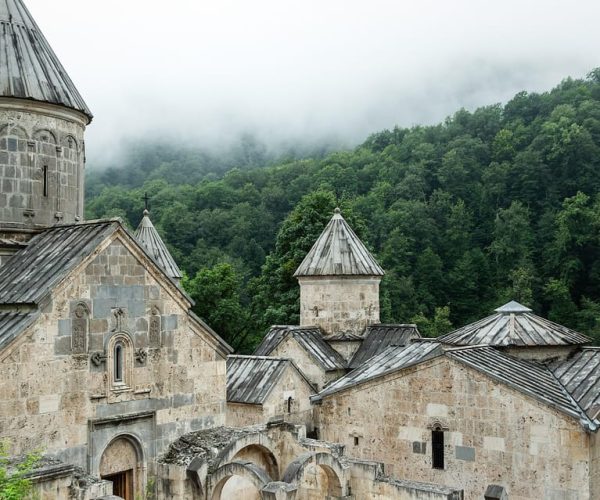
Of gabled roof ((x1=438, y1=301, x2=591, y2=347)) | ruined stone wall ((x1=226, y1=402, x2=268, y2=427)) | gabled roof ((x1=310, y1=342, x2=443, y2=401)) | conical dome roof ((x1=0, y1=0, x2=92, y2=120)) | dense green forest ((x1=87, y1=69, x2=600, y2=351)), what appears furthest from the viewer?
dense green forest ((x1=87, y1=69, x2=600, y2=351))

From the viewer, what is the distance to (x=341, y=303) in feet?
66.9

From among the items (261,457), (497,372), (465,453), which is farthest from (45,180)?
(465,453)

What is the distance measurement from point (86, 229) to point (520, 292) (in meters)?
35.8

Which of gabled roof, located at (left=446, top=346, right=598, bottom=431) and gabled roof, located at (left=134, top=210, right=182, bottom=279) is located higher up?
gabled roof, located at (left=134, top=210, right=182, bottom=279)

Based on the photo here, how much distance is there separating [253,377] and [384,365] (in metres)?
3.34

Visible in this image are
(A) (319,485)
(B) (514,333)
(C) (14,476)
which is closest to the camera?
(C) (14,476)

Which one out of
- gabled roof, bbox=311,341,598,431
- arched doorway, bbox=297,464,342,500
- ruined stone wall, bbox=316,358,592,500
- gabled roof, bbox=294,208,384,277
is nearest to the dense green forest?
gabled roof, bbox=294,208,384,277

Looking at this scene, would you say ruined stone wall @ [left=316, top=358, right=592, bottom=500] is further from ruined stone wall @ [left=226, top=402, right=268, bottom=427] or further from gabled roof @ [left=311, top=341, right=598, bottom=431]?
ruined stone wall @ [left=226, top=402, right=268, bottom=427]

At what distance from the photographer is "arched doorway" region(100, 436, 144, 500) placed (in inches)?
398

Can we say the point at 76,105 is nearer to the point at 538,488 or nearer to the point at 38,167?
the point at 38,167

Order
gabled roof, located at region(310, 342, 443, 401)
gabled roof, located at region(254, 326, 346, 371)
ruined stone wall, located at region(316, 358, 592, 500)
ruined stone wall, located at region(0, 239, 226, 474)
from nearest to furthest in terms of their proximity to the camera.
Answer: ruined stone wall, located at region(0, 239, 226, 474), ruined stone wall, located at region(316, 358, 592, 500), gabled roof, located at region(310, 342, 443, 401), gabled roof, located at region(254, 326, 346, 371)

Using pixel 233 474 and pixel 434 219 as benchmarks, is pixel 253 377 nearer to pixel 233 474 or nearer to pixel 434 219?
pixel 233 474

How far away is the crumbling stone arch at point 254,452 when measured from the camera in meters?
10.7

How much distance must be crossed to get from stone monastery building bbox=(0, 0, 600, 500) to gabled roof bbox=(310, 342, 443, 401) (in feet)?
0.23
